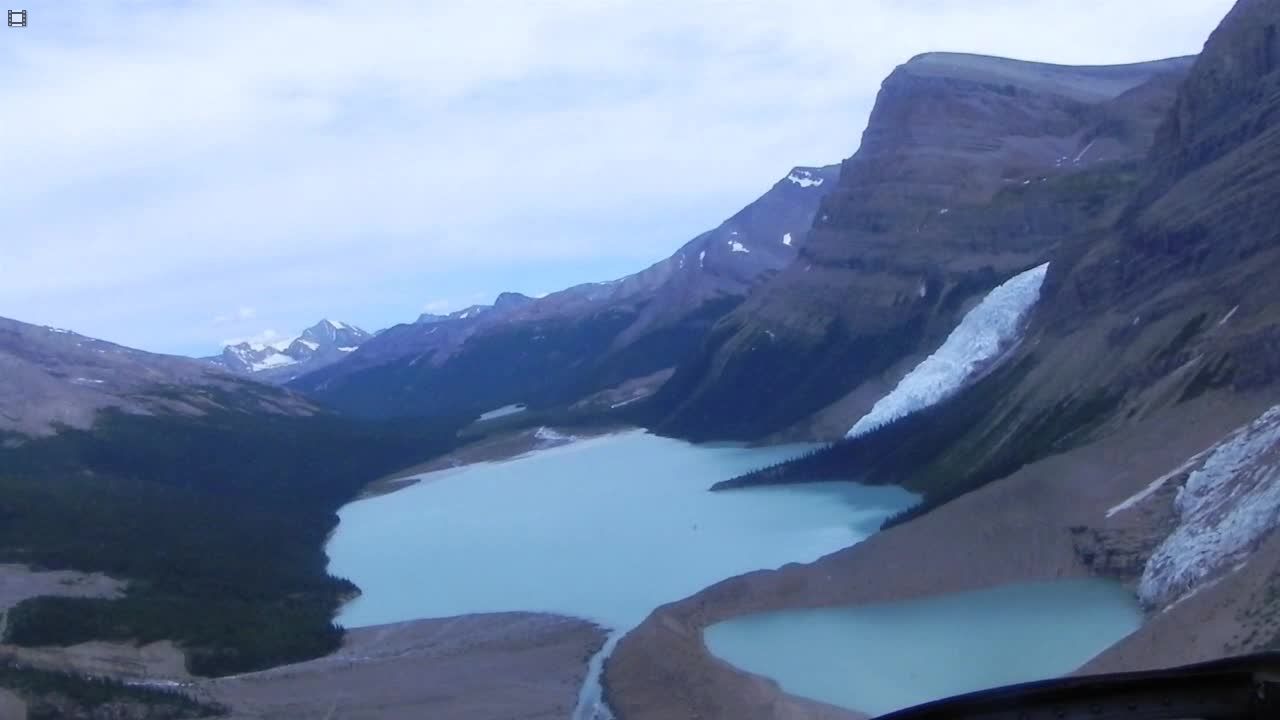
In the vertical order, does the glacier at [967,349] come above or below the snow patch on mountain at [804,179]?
below

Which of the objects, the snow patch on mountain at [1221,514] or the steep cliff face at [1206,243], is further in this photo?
the steep cliff face at [1206,243]

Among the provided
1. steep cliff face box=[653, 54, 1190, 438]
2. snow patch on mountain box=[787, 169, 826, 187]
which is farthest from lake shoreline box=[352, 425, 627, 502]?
snow patch on mountain box=[787, 169, 826, 187]

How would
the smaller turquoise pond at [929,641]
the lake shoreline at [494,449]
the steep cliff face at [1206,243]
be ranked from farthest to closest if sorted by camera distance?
the lake shoreline at [494,449] < the steep cliff face at [1206,243] < the smaller turquoise pond at [929,641]

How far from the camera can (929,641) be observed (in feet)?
93.8

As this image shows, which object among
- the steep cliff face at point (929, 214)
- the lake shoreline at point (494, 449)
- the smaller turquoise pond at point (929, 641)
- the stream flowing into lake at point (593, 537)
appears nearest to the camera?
the smaller turquoise pond at point (929, 641)

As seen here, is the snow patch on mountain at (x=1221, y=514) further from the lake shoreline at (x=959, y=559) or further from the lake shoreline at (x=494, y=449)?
the lake shoreline at (x=494, y=449)

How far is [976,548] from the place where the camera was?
34188 millimetres

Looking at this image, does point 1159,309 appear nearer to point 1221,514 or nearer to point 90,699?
point 1221,514

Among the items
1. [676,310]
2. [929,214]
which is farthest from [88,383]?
[676,310]

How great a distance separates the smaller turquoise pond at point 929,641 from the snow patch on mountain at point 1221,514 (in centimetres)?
112

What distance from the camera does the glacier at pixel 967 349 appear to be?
6347cm

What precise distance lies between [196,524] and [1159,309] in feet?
132

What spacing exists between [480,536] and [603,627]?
2379 cm

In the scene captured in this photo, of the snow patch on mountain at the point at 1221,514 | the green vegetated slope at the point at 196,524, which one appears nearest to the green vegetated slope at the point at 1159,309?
the snow patch on mountain at the point at 1221,514
